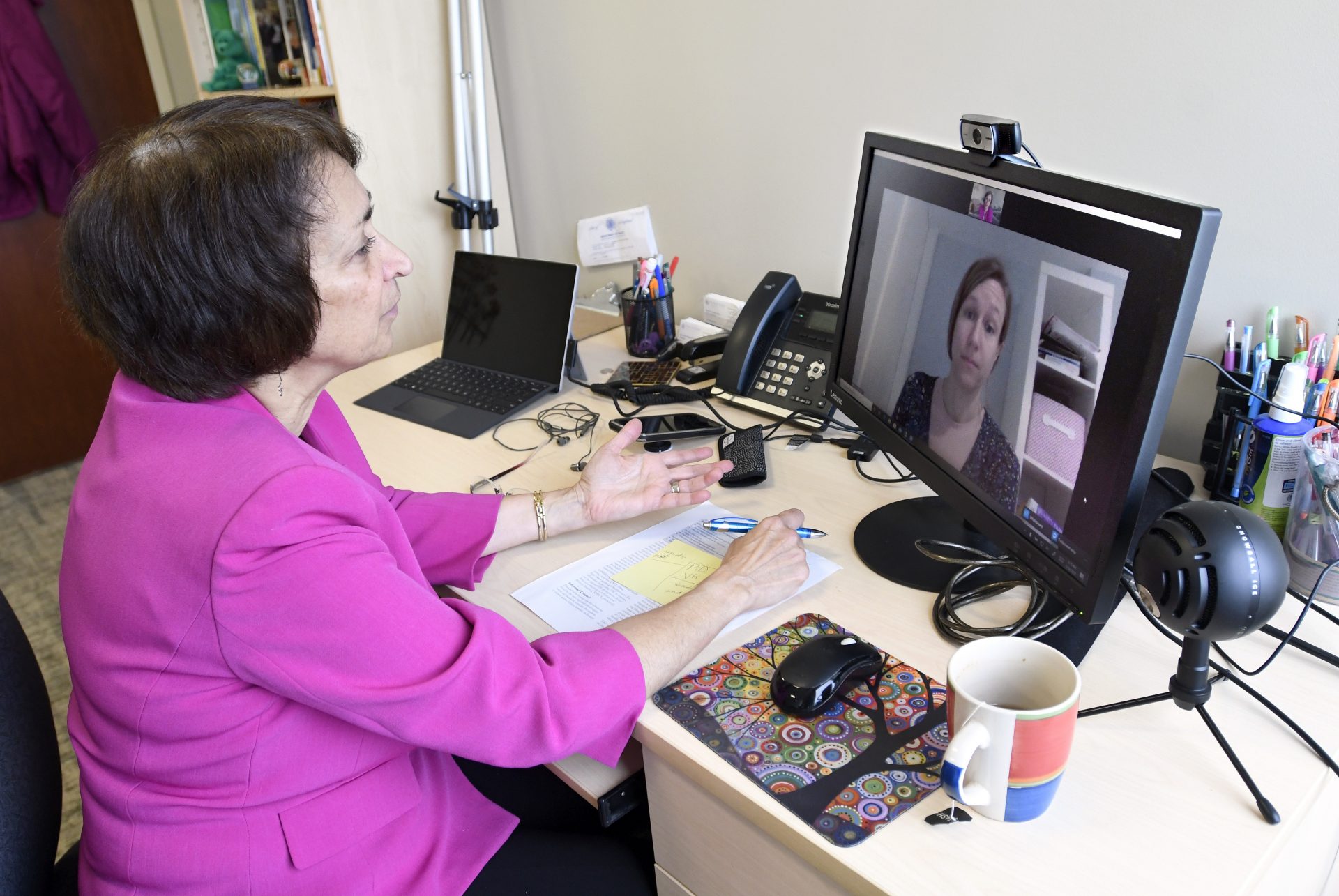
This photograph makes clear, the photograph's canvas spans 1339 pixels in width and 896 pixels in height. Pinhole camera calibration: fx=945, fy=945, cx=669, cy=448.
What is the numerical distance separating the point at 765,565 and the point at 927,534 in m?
0.22

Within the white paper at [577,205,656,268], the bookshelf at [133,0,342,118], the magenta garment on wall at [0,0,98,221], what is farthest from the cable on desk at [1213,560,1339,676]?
the magenta garment on wall at [0,0,98,221]

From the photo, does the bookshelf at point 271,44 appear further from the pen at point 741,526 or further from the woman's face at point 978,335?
the woman's face at point 978,335

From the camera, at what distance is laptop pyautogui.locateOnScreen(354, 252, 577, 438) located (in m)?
1.58

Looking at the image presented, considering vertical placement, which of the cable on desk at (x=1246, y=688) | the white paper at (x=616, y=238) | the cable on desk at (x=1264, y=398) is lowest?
the cable on desk at (x=1246, y=688)

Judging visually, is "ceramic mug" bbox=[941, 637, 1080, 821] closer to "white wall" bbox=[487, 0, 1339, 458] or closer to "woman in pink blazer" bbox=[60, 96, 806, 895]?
"woman in pink blazer" bbox=[60, 96, 806, 895]

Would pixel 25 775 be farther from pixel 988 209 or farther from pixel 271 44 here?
pixel 271 44

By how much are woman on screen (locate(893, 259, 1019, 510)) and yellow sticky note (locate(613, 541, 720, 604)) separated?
0.29 meters

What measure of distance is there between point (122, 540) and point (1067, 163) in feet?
3.82

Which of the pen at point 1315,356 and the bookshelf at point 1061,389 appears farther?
the pen at point 1315,356

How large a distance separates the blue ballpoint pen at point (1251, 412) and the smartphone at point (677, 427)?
0.65m

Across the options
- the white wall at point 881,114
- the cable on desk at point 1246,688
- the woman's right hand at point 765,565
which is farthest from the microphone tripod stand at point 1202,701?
the white wall at point 881,114

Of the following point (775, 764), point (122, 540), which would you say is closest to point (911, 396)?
point (775, 764)

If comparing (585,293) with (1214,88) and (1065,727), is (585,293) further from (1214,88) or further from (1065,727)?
(1065,727)

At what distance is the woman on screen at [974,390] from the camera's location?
2.86 feet
